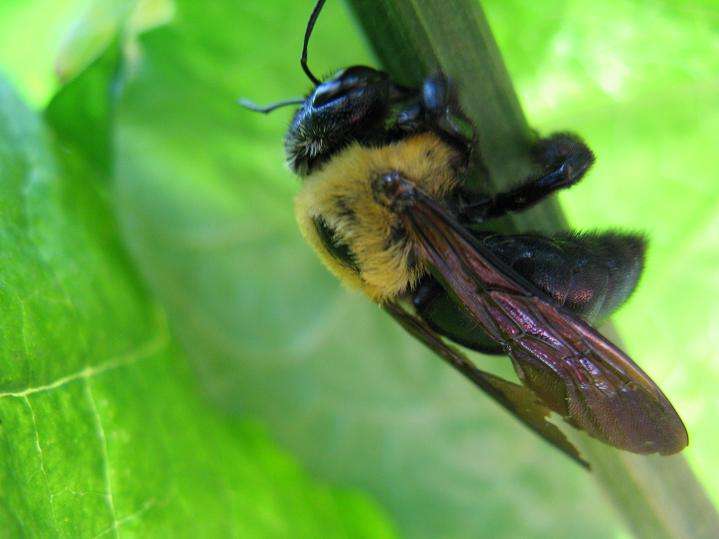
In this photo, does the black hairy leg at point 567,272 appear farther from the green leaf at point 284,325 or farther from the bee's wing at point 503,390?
the green leaf at point 284,325

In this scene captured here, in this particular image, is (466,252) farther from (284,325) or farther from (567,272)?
(284,325)

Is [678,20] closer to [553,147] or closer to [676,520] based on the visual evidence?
[553,147]

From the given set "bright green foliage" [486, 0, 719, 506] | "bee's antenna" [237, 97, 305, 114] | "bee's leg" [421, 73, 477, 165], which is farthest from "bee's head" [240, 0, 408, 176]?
"bright green foliage" [486, 0, 719, 506]

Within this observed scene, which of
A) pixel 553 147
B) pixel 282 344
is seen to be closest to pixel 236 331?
pixel 282 344

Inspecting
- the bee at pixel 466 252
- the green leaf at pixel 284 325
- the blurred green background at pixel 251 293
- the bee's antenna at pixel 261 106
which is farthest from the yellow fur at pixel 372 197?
the green leaf at pixel 284 325

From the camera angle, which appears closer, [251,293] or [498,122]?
[498,122]

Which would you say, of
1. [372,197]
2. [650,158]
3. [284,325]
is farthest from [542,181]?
[284,325]

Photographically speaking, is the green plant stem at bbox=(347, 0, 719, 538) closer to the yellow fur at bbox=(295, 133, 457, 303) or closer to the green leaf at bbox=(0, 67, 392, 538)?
the yellow fur at bbox=(295, 133, 457, 303)

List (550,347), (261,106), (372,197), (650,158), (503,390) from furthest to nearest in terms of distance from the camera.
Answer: (261,106)
(650,158)
(503,390)
(372,197)
(550,347)
